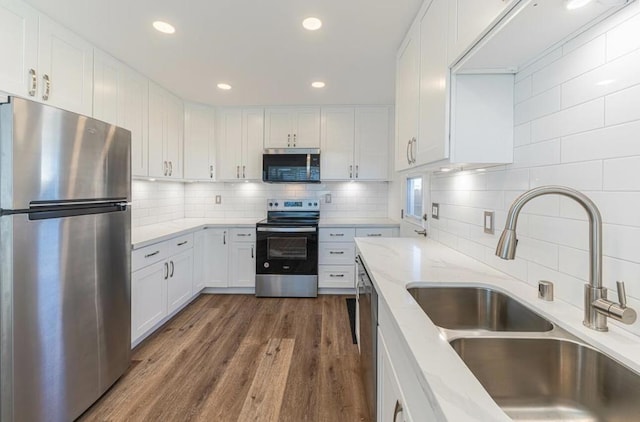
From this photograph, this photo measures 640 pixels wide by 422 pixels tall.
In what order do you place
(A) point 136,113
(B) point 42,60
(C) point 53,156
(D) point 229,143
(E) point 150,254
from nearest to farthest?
(C) point 53,156 < (B) point 42,60 < (E) point 150,254 < (A) point 136,113 < (D) point 229,143

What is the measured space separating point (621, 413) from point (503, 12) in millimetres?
1089

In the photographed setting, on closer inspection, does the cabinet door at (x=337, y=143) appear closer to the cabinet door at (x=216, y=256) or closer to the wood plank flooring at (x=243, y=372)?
the cabinet door at (x=216, y=256)

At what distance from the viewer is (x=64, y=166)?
1503 millimetres

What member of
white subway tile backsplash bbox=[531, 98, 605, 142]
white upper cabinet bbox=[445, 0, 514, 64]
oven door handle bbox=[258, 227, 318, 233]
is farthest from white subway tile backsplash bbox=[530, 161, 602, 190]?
oven door handle bbox=[258, 227, 318, 233]

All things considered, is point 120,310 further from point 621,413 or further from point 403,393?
point 621,413

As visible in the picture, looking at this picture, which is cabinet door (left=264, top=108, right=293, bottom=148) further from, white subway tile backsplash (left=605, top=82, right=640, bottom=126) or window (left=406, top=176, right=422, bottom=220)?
white subway tile backsplash (left=605, top=82, right=640, bottom=126)

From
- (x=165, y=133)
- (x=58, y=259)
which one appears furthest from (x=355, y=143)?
(x=58, y=259)

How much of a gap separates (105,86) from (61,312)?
1719 mm

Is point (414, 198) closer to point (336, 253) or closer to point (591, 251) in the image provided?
point (336, 253)

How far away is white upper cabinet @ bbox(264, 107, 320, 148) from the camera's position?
3820 mm

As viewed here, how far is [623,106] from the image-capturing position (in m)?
0.85

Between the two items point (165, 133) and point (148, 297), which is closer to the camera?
point (148, 297)

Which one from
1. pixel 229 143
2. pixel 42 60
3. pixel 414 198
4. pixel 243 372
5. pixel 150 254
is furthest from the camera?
pixel 229 143

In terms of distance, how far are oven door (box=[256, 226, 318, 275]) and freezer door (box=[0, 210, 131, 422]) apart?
65.9 inches
